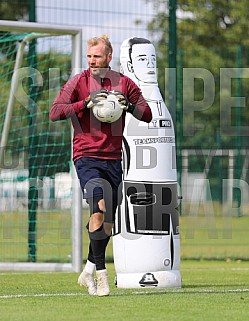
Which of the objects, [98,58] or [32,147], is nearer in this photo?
[98,58]

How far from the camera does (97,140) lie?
761 centimetres

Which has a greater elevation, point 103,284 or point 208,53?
point 208,53

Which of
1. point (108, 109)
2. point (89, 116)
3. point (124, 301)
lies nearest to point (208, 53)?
point (89, 116)

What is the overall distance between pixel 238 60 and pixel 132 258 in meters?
6.54

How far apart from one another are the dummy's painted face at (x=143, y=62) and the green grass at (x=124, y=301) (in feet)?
5.73

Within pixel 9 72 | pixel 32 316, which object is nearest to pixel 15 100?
pixel 9 72

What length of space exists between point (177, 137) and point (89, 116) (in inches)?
243

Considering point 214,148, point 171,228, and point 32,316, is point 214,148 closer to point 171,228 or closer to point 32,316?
point 171,228

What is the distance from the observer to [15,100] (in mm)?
11969

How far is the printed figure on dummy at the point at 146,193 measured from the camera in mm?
8445

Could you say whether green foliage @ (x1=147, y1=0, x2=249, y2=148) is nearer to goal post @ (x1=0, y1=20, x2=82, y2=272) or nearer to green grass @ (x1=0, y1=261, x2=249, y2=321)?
goal post @ (x1=0, y1=20, x2=82, y2=272)

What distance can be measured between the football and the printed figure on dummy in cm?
93

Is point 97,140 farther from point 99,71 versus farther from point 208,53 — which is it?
point 208,53

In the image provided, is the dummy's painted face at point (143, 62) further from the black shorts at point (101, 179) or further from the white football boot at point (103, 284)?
the white football boot at point (103, 284)
